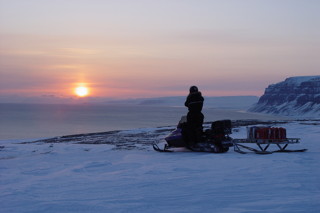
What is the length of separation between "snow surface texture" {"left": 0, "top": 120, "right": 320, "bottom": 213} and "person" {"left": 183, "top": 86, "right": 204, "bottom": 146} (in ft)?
5.50

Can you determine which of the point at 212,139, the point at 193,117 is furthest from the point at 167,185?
the point at 212,139

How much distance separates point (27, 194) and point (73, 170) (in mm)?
3081

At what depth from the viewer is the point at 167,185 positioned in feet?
25.7

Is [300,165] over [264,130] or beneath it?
beneath

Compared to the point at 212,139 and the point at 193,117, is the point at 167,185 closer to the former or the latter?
the point at 193,117

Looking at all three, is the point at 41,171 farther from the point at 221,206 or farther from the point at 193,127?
the point at 221,206

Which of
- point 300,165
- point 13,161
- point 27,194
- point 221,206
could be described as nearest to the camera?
point 221,206

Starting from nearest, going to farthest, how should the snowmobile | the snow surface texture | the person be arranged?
the snow surface texture < the person < the snowmobile

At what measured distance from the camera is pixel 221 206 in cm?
601

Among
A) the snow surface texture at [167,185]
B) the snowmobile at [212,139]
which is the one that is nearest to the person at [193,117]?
the snowmobile at [212,139]

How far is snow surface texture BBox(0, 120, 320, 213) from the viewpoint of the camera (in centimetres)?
617

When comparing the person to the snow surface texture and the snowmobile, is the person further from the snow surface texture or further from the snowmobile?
the snow surface texture

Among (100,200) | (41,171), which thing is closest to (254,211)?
(100,200)

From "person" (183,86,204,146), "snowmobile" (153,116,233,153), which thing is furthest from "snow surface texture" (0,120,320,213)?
"person" (183,86,204,146)
